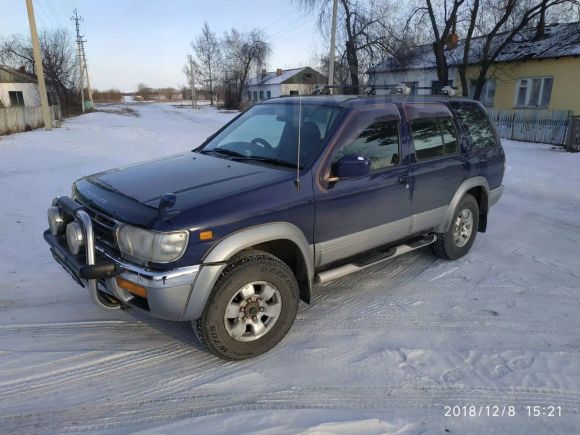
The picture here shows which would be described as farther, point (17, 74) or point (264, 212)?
point (17, 74)

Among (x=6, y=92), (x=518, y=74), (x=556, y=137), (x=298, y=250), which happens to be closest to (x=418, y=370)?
(x=298, y=250)

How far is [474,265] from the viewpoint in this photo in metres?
4.93

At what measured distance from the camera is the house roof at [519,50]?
19.6 metres

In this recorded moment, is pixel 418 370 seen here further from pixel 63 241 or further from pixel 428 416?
pixel 63 241

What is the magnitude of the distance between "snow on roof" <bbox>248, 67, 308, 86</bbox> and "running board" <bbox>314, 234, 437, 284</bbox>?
5108 cm

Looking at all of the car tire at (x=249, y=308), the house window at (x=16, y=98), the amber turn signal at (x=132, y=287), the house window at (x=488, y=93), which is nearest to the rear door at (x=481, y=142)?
the car tire at (x=249, y=308)

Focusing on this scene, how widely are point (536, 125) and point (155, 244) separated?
1781cm

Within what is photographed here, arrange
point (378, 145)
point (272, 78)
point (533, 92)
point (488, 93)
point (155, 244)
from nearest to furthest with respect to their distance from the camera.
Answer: point (155, 244) → point (378, 145) → point (533, 92) → point (488, 93) → point (272, 78)

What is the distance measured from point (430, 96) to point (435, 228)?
1.47m

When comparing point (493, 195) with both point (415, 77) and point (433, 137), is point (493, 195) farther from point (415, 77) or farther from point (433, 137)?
point (415, 77)

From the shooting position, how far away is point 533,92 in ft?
68.8

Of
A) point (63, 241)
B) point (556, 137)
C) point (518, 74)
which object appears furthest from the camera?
point (518, 74)

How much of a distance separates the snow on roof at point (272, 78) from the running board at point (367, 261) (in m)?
51.1

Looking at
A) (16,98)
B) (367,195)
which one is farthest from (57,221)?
(16,98)
